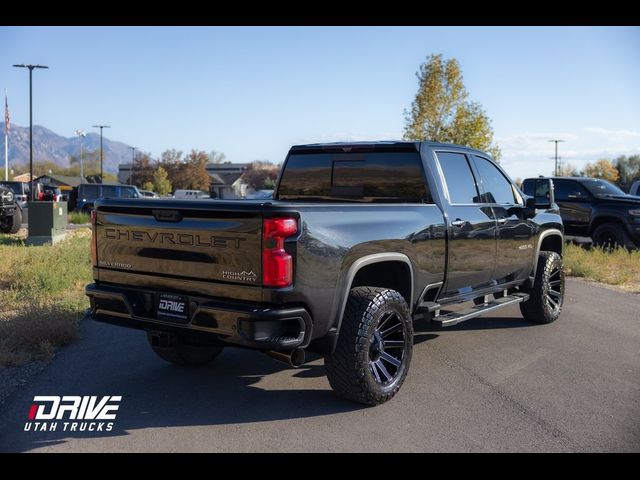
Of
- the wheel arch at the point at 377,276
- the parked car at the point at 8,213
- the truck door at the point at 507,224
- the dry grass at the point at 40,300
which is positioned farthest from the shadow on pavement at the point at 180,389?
the parked car at the point at 8,213

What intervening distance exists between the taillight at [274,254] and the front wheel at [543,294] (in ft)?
14.9

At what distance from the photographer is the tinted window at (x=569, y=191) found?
15.8 meters

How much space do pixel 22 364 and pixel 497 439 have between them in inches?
166

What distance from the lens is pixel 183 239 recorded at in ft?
14.9

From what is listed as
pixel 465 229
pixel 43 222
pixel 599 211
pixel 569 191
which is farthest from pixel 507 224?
pixel 43 222

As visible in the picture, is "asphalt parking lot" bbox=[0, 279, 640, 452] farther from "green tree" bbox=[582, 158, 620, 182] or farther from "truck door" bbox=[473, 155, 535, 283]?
"green tree" bbox=[582, 158, 620, 182]

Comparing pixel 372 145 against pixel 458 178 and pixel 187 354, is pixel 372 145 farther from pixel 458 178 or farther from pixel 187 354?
pixel 187 354

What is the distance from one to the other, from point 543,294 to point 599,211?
870cm

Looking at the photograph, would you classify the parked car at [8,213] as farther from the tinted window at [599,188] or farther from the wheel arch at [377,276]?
the wheel arch at [377,276]

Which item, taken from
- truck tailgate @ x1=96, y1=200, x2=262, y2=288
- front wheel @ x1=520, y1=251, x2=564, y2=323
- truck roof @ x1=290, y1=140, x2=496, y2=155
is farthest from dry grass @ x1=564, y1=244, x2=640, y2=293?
truck tailgate @ x1=96, y1=200, x2=262, y2=288

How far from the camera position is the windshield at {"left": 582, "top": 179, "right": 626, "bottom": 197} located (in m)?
15.6

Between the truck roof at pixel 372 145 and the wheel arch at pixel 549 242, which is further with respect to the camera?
the wheel arch at pixel 549 242

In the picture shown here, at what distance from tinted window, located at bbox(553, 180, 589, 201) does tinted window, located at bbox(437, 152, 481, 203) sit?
10218mm
